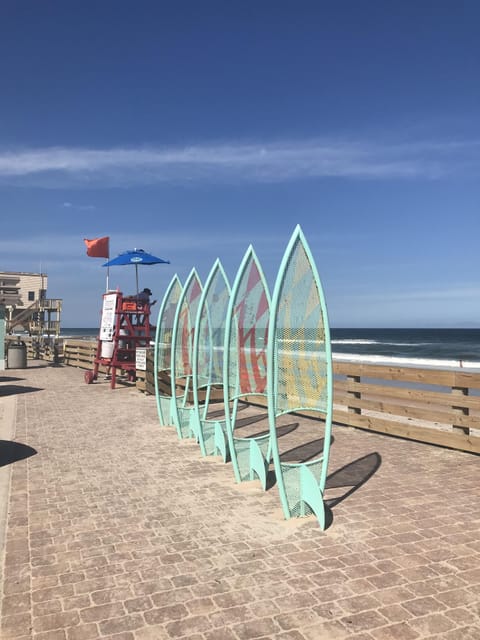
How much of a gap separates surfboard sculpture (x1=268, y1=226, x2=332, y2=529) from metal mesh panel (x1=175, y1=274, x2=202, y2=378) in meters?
3.71

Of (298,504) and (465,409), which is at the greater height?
(465,409)

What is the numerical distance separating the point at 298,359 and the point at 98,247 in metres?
13.2

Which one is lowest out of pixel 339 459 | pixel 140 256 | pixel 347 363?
pixel 339 459

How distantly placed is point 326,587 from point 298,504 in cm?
128

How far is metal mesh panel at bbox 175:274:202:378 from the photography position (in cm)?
819

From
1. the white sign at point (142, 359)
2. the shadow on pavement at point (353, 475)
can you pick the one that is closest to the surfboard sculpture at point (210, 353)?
the shadow on pavement at point (353, 475)

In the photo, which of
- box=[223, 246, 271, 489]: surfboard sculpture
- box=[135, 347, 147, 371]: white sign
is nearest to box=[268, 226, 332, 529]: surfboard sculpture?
box=[223, 246, 271, 489]: surfboard sculpture

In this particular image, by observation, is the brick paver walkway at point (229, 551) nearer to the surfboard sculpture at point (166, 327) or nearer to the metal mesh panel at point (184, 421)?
the metal mesh panel at point (184, 421)

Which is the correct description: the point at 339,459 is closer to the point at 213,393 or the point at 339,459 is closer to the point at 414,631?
the point at 414,631

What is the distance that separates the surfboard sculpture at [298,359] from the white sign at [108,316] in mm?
9532

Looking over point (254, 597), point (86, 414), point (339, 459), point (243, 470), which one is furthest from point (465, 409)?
point (86, 414)

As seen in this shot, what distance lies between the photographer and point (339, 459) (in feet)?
20.6

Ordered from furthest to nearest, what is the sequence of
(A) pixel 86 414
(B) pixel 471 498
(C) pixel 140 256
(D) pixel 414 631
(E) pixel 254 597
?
(C) pixel 140 256 → (A) pixel 86 414 → (B) pixel 471 498 → (E) pixel 254 597 → (D) pixel 414 631

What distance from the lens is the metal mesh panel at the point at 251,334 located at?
621 centimetres
